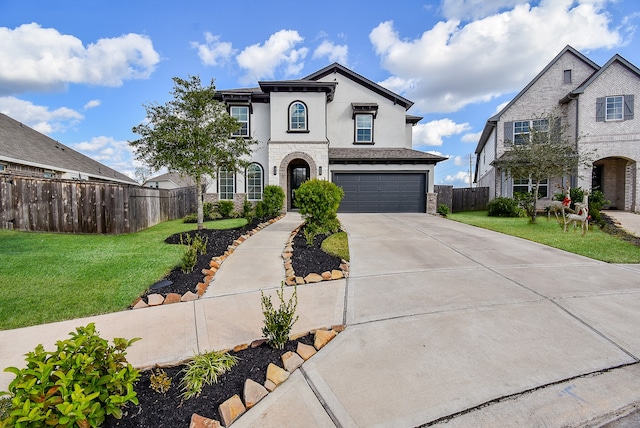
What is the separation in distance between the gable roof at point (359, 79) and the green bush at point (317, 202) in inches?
475

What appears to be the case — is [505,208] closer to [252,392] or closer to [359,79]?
[359,79]

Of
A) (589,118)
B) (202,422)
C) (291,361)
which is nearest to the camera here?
(202,422)

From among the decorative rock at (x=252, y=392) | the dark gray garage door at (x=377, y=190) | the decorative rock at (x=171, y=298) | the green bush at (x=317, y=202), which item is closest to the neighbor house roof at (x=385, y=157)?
the dark gray garage door at (x=377, y=190)

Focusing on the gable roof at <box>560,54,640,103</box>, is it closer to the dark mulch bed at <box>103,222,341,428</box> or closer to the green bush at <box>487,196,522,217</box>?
the green bush at <box>487,196,522,217</box>

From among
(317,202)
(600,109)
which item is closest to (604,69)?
(600,109)

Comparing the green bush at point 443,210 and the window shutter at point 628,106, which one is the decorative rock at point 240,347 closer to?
the green bush at point 443,210

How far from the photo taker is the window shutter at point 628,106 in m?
16.1

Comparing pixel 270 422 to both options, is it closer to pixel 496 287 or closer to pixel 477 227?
pixel 496 287

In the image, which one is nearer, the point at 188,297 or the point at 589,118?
the point at 188,297

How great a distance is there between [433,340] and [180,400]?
2527mm

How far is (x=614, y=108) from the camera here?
53.6ft

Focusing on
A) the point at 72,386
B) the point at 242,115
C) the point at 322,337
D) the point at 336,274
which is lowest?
the point at 322,337

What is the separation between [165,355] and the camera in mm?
3090

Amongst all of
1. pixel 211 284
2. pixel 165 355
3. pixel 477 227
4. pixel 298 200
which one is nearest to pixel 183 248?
pixel 211 284
